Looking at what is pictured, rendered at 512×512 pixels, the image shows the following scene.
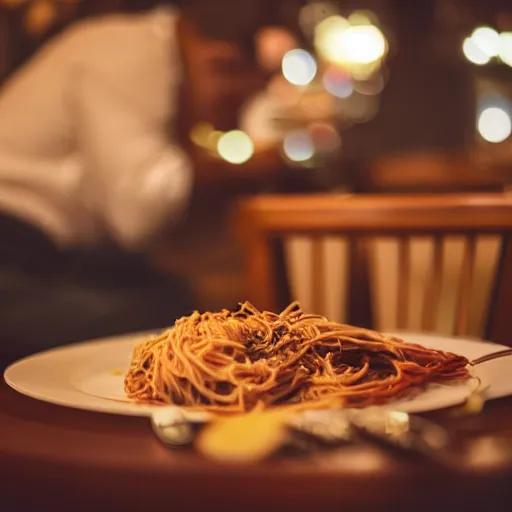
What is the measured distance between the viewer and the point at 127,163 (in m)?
2.26

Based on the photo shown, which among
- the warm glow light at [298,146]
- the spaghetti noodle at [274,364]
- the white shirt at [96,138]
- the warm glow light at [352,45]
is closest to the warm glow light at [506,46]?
the warm glow light at [352,45]

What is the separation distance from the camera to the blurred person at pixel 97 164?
204cm

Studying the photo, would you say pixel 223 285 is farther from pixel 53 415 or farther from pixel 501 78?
pixel 53 415

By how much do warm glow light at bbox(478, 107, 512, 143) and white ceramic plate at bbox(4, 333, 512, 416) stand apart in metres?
4.60

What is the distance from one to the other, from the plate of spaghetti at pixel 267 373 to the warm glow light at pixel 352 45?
4065 mm

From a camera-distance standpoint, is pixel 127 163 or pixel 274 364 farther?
pixel 127 163

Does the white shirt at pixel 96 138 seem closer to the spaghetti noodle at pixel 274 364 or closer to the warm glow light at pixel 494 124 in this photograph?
the spaghetti noodle at pixel 274 364

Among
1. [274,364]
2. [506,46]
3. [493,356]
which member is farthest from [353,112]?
[274,364]

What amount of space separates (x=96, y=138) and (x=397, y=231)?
1.37 m

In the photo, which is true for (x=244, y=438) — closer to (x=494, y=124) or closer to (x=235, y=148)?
(x=235, y=148)

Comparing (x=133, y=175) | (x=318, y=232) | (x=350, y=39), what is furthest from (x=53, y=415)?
(x=350, y=39)

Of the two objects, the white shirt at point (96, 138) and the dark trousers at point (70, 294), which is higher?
the white shirt at point (96, 138)

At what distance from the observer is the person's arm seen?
2.20 m

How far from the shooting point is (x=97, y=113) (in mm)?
2326
